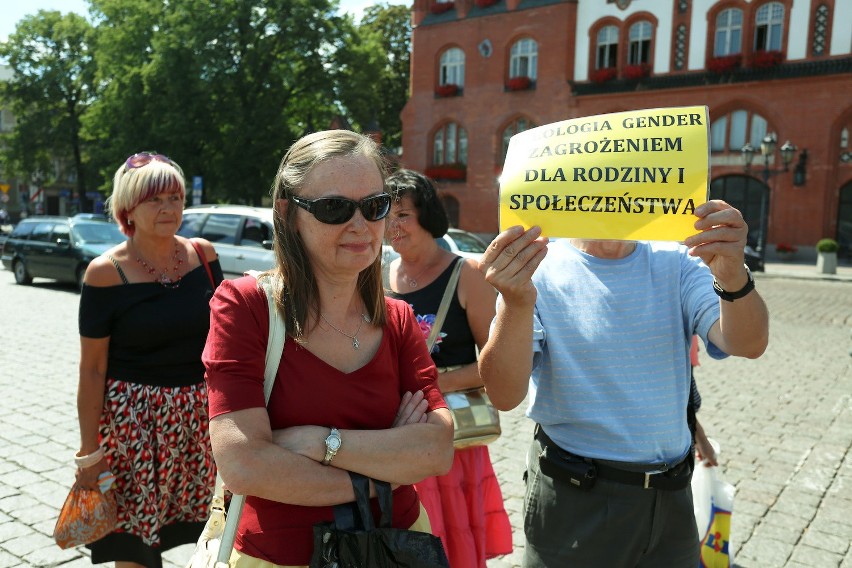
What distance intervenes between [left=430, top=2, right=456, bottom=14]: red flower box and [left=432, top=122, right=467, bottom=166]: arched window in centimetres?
584

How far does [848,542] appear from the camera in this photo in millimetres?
4062

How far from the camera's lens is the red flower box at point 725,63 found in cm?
2786

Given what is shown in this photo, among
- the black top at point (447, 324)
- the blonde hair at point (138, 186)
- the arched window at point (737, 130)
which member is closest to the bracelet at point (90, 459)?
the blonde hair at point (138, 186)

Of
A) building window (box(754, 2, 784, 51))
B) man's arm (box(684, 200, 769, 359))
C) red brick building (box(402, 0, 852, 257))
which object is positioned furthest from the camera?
building window (box(754, 2, 784, 51))

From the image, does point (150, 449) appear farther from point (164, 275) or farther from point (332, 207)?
point (332, 207)

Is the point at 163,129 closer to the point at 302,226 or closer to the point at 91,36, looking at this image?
the point at 91,36

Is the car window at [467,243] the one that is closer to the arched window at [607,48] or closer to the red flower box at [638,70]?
the red flower box at [638,70]

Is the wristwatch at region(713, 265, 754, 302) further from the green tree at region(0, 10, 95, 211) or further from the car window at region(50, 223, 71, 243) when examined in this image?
the green tree at region(0, 10, 95, 211)

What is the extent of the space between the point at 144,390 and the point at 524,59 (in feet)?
109

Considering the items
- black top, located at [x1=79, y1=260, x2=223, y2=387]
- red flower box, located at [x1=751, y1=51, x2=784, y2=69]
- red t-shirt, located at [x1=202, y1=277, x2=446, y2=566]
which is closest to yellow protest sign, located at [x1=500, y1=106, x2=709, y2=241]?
red t-shirt, located at [x1=202, y1=277, x2=446, y2=566]

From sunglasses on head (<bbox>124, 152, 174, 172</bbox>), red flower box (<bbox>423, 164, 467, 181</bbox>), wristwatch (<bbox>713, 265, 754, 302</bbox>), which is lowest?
wristwatch (<bbox>713, 265, 754, 302</bbox>)

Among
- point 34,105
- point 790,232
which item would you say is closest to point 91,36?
point 34,105

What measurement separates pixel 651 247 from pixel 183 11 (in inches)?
1314

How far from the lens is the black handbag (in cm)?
167
